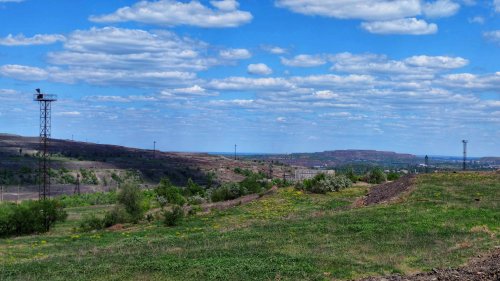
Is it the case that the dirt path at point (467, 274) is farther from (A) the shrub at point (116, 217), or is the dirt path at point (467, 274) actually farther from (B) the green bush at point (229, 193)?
(B) the green bush at point (229, 193)

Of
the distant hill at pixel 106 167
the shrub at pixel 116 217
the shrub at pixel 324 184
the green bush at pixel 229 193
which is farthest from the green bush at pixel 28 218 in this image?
the distant hill at pixel 106 167

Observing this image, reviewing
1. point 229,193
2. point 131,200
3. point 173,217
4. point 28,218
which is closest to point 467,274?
point 173,217

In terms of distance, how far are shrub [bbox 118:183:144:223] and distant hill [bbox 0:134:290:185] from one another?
5123cm

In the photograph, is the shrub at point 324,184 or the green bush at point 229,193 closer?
the shrub at point 324,184

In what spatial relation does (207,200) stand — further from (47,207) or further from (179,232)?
(179,232)

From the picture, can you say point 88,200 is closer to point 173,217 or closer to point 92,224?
point 92,224

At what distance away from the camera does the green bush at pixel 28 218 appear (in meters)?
39.1

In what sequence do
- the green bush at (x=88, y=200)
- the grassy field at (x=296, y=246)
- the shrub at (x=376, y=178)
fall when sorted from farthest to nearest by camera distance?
1. the green bush at (x=88, y=200)
2. the shrub at (x=376, y=178)
3. the grassy field at (x=296, y=246)

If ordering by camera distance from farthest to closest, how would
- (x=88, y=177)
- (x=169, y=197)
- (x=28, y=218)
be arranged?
(x=88, y=177) → (x=169, y=197) → (x=28, y=218)

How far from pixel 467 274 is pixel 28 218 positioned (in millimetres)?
32423

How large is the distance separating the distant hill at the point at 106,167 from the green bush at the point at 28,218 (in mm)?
50812

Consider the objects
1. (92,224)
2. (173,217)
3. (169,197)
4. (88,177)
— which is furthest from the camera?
(88,177)

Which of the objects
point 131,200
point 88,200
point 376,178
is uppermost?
point 376,178

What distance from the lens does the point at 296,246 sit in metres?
20.1
